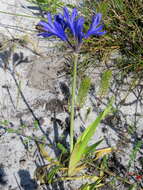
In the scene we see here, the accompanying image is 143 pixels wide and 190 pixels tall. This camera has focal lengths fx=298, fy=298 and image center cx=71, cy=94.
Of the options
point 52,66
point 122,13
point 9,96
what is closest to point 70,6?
point 122,13

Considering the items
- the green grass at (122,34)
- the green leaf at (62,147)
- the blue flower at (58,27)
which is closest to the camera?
the blue flower at (58,27)

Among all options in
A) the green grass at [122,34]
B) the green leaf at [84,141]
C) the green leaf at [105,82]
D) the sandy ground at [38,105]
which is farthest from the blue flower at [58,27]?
the green grass at [122,34]

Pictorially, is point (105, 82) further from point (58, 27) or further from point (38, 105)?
point (58, 27)

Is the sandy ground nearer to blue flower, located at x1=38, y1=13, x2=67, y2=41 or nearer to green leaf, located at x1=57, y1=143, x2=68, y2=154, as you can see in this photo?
green leaf, located at x1=57, y1=143, x2=68, y2=154

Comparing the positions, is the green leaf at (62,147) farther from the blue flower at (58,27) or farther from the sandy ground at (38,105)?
the blue flower at (58,27)

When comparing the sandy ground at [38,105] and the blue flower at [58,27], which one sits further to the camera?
the sandy ground at [38,105]

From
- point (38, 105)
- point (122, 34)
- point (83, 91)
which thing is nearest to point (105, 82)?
point (83, 91)

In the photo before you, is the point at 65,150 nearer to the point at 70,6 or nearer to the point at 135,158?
the point at 135,158
